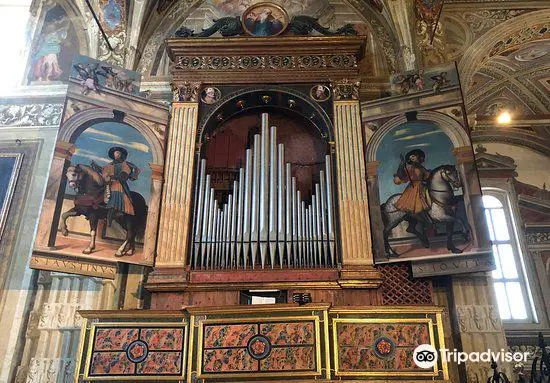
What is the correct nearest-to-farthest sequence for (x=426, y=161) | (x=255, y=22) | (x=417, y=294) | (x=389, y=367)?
(x=389, y=367) < (x=417, y=294) < (x=426, y=161) < (x=255, y=22)

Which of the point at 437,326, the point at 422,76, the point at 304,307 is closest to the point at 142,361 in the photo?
the point at 304,307

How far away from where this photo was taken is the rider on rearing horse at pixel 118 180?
27.5 feet

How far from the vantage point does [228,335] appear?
22.4 feet

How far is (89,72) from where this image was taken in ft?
29.7

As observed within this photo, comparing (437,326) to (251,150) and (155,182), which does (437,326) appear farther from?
(155,182)

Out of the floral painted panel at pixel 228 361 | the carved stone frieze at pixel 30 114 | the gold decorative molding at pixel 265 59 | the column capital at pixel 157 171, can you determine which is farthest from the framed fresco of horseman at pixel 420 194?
the carved stone frieze at pixel 30 114

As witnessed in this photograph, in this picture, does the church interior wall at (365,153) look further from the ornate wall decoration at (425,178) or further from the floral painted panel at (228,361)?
the floral painted panel at (228,361)

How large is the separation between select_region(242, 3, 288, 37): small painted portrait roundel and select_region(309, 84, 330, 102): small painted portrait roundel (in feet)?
4.20

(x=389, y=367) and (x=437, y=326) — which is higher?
(x=437, y=326)

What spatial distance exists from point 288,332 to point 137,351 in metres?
1.91

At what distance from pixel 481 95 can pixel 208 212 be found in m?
8.15

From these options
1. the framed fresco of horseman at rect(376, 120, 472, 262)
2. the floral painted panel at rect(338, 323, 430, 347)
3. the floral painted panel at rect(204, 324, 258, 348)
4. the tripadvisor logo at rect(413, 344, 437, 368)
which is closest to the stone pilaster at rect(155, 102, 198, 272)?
the floral painted panel at rect(204, 324, 258, 348)

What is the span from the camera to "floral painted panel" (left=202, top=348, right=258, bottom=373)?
6633mm

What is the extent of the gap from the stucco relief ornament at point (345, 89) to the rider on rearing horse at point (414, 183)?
4.83ft
